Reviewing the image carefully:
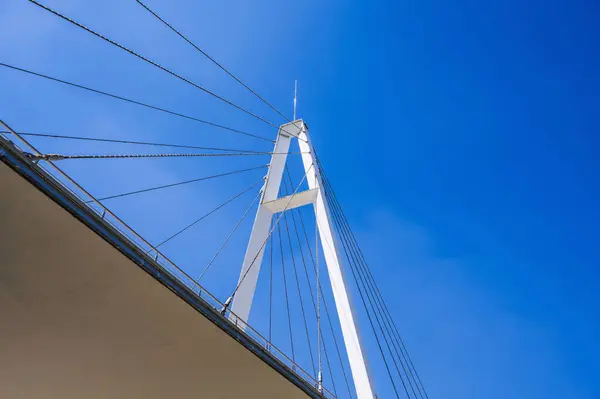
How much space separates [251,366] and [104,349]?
2.46m

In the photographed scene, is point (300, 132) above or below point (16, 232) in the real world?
above

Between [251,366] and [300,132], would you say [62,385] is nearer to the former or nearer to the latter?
[251,366]

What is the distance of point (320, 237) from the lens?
1278 centimetres

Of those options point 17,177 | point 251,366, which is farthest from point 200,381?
point 17,177

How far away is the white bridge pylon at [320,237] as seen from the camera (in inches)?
409

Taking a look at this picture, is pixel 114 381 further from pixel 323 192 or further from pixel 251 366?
pixel 323 192

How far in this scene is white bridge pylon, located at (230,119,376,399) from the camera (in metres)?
10.4

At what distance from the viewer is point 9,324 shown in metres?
6.64

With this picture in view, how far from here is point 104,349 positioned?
7.48m

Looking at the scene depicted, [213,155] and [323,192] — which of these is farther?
[323,192]

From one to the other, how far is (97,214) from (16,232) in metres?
0.95

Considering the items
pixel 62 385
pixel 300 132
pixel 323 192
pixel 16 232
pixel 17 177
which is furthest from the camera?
pixel 300 132

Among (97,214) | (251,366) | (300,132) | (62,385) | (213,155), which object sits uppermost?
(300,132)

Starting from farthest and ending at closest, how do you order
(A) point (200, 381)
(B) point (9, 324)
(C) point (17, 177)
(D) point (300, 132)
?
(D) point (300, 132), (A) point (200, 381), (B) point (9, 324), (C) point (17, 177)
